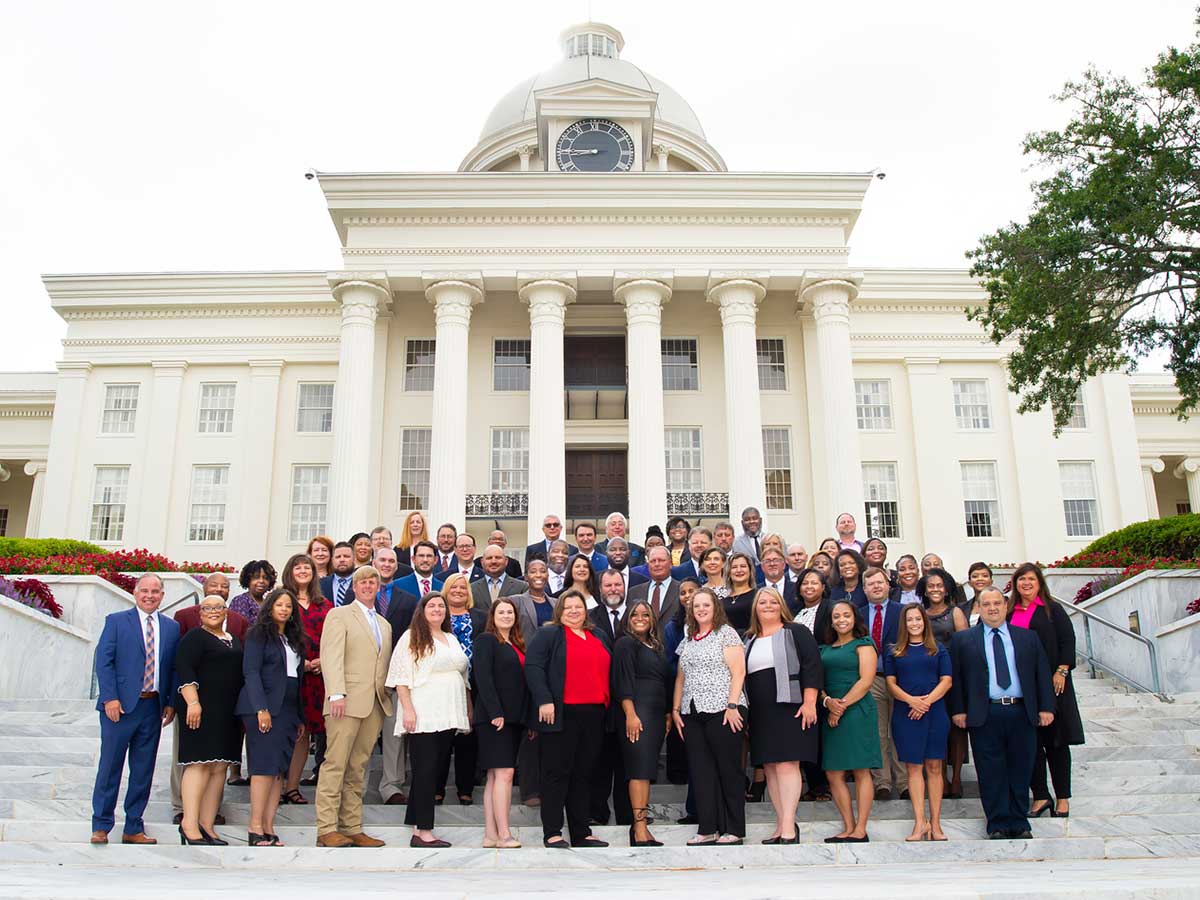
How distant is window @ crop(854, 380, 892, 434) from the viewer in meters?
28.4

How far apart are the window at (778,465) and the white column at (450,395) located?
318 inches

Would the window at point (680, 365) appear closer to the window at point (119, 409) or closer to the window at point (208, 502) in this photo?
the window at point (208, 502)

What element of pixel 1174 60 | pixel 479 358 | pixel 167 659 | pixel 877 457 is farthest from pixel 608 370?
pixel 167 659

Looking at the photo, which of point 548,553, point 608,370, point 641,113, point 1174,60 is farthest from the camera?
point 641,113

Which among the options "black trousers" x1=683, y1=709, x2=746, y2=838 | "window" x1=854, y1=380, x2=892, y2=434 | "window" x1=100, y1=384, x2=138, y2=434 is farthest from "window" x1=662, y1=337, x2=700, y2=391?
"black trousers" x1=683, y1=709, x2=746, y2=838

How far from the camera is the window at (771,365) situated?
27.5 meters

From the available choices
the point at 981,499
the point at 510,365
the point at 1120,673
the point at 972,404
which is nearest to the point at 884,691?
the point at 1120,673

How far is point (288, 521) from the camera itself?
27438 mm

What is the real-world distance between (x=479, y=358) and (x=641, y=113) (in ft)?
31.0

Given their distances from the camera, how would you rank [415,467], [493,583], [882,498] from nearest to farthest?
[493,583] → [415,467] → [882,498]

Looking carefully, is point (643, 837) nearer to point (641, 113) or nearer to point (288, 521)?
point (288, 521)

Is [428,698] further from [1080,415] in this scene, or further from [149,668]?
[1080,415]

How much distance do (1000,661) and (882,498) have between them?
2061 cm

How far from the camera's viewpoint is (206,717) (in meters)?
7.58
